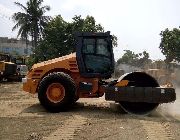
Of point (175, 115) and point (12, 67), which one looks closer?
→ point (175, 115)

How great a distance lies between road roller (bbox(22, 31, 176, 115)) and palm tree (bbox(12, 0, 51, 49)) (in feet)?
132

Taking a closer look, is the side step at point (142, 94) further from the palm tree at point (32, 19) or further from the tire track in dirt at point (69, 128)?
the palm tree at point (32, 19)

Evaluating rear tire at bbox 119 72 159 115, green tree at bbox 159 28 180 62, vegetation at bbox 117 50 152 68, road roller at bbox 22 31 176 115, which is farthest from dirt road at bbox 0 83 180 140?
vegetation at bbox 117 50 152 68

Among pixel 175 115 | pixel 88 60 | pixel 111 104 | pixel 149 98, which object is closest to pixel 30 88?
pixel 88 60

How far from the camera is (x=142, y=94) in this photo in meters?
10.7

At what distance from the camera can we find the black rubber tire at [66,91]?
11.1 metres

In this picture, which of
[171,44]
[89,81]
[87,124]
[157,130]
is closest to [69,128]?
[87,124]

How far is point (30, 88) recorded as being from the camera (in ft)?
38.8

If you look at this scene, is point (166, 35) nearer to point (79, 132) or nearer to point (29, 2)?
point (29, 2)

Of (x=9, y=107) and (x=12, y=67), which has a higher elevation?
(x=12, y=67)

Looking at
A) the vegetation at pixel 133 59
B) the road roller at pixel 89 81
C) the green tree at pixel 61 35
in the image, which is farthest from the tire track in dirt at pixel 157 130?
the vegetation at pixel 133 59

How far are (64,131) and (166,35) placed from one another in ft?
145

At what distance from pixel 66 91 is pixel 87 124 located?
2.27 meters

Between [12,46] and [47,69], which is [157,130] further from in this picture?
[12,46]
